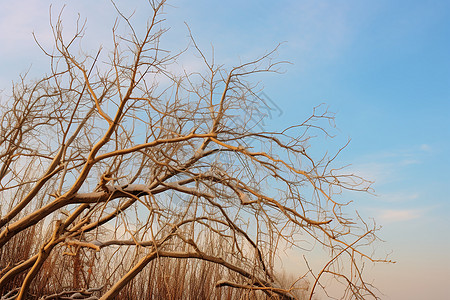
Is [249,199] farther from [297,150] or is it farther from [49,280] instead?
[49,280]

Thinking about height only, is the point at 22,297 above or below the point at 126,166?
below

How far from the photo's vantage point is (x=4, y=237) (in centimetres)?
395

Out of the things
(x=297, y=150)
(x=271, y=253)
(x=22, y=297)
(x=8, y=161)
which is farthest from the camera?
(x=8, y=161)

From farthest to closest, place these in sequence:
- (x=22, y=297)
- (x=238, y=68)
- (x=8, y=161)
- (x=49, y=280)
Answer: (x=49, y=280) → (x=8, y=161) → (x=238, y=68) → (x=22, y=297)

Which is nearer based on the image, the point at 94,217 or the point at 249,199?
the point at 249,199

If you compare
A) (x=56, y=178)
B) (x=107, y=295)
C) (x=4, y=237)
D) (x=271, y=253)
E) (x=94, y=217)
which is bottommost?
(x=107, y=295)

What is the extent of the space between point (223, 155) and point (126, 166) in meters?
1.15

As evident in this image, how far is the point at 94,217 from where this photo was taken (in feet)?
17.0

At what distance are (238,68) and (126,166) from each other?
1.56 meters

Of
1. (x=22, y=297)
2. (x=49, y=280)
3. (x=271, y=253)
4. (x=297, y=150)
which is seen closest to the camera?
(x=271, y=253)

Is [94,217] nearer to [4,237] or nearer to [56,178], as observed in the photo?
[56,178]

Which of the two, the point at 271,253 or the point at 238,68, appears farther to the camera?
the point at 238,68

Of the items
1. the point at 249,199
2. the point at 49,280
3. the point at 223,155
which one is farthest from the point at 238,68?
the point at 49,280

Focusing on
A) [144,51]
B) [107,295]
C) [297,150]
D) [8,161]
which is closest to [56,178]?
[8,161]
